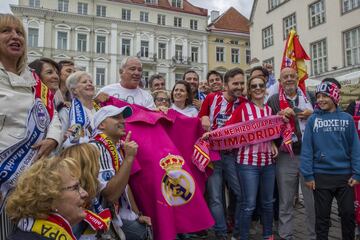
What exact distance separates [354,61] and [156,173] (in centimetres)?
2248

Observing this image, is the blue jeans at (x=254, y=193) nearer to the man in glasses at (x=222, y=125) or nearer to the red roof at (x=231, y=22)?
the man in glasses at (x=222, y=125)

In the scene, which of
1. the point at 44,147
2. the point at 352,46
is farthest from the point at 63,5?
the point at 44,147

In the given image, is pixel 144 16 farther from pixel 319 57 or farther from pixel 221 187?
pixel 221 187

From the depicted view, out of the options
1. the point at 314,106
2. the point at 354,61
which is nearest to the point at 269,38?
the point at 354,61

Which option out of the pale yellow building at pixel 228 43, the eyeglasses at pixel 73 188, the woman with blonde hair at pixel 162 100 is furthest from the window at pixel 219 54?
the eyeglasses at pixel 73 188

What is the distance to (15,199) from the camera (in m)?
1.92

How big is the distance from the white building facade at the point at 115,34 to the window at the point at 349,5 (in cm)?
2261

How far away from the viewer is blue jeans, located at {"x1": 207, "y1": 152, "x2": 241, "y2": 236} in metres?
4.58

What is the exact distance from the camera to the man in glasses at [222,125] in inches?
182

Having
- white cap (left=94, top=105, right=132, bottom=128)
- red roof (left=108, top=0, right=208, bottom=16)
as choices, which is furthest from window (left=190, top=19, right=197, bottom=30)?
white cap (left=94, top=105, right=132, bottom=128)

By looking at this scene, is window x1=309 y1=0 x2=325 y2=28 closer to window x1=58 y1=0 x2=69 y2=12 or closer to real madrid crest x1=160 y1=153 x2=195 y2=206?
real madrid crest x1=160 y1=153 x2=195 y2=206

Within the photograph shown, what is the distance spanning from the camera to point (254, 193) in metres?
4.29

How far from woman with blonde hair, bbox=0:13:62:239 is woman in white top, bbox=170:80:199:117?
7.67 feet

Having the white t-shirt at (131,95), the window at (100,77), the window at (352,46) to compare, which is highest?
the window at (100,77)
